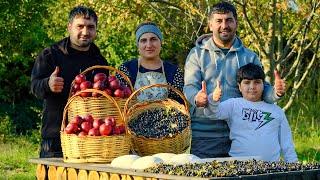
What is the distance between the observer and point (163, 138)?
5676 millimetres

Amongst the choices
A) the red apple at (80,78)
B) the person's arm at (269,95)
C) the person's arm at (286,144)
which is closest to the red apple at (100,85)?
the red apple at (80,78)

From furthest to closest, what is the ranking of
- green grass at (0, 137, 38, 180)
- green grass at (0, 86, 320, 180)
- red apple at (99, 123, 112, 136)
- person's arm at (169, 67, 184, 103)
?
green grass at (0, 86, 320, 180) < green grass at (0, 137, 38, 180) < person's arm at (169, 67, 184, 103) < red apple at (99, 123, 112, 136)

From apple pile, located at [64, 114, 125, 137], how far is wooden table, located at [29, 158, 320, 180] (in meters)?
0.21

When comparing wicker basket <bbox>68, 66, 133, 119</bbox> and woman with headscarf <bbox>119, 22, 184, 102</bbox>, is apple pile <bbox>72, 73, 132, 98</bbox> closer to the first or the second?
wicker basket <bbox>68, 66, 133, 119</bbox>

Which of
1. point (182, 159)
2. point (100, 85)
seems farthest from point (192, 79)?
point (182, 159)

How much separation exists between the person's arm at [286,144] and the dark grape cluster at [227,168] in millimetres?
997

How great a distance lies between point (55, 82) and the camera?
5.74 metres

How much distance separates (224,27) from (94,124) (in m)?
1.29

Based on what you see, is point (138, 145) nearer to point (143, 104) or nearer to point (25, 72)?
point (143, 104)

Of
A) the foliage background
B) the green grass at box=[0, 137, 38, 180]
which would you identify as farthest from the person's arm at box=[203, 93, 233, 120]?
the green grass at box=[0, 137, 38, 180]

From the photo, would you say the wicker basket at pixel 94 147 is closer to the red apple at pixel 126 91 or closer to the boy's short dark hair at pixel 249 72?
the red apple at pixel 126 91

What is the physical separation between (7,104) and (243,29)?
959cm

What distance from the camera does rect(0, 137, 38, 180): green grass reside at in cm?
1088

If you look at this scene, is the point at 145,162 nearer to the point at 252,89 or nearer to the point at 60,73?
the point at 60,73
